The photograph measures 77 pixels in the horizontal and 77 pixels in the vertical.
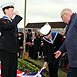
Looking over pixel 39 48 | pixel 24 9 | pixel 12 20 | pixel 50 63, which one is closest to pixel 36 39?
pixel 39 48

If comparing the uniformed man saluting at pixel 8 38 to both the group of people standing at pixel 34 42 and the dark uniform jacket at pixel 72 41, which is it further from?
the group of people standing at pixel 34 42

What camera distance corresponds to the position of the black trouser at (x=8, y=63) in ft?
14.3

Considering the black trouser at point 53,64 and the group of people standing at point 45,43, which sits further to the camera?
the black trouser at point 53,64

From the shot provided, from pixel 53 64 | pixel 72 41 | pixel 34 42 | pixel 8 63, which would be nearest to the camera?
pixel 72 41

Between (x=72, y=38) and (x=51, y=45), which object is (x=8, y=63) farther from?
(x=72, y=38)

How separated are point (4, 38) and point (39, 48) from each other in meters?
8.36

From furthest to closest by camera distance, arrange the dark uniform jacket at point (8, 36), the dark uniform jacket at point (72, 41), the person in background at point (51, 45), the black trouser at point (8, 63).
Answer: the person in background at point (51, 45)
the black trouser at point (8, 63)
the dark uniform jacket at point (8, 36)
the dark uniform jacket at point (72, 41)

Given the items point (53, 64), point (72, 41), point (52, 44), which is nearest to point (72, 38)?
point (72, 41)

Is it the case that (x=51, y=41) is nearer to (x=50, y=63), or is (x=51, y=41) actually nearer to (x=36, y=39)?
(x=50, y=63)

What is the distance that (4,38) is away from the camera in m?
4.26

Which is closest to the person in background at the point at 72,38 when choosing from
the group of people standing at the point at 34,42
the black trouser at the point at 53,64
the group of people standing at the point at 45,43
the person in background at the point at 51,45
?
the group of people standing at the point at 45,43

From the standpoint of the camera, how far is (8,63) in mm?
4402

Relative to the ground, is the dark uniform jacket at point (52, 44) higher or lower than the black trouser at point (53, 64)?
higher

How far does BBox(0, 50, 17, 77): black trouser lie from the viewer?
4348 millimetres
